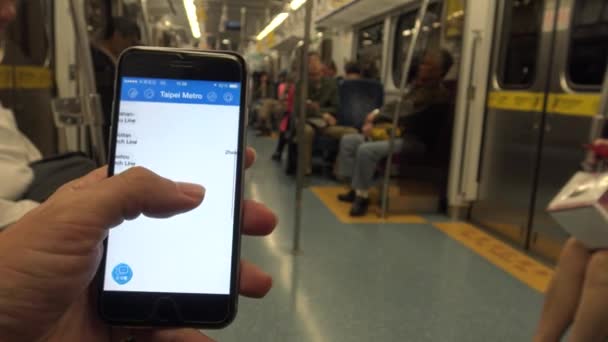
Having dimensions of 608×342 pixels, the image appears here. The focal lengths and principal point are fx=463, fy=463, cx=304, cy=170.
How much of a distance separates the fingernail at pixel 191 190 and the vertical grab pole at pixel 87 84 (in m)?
0.97

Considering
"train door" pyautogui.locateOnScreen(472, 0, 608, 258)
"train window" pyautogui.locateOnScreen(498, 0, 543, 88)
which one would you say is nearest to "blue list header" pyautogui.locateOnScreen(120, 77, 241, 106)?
"train door" pyautogui.locateOnScreen(472, 0, 608, 258)

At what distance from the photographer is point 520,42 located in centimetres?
346

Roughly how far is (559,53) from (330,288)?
7.08ft

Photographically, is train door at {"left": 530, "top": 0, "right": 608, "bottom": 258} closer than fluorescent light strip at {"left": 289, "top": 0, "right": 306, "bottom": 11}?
No

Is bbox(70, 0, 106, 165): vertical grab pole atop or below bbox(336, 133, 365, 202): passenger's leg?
atop

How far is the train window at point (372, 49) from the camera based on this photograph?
6461 mm

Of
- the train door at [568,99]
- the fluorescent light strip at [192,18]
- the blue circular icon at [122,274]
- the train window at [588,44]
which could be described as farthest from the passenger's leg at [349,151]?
the blue circular icon at [122,274]

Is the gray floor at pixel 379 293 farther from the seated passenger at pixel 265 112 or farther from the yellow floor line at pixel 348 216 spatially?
the seated passenger at pixel 265 112

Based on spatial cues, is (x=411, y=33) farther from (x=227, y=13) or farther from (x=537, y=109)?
(x=227, y=13)

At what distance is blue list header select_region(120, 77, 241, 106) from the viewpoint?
812 millimetres

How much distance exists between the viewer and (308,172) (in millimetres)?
5848

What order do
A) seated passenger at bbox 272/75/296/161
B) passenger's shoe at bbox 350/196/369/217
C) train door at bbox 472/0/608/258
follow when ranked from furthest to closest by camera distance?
seated passenger at bbox 272/75/296/161
passenger's shoe at bbox 350/196/369/217
train door at bbox 472/0/608/258

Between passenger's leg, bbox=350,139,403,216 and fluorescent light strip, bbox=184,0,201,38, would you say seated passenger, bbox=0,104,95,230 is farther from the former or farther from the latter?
passenger's leg, bbox=350,139,403,216

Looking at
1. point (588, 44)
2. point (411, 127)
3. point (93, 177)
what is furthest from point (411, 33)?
point (93, 177)
